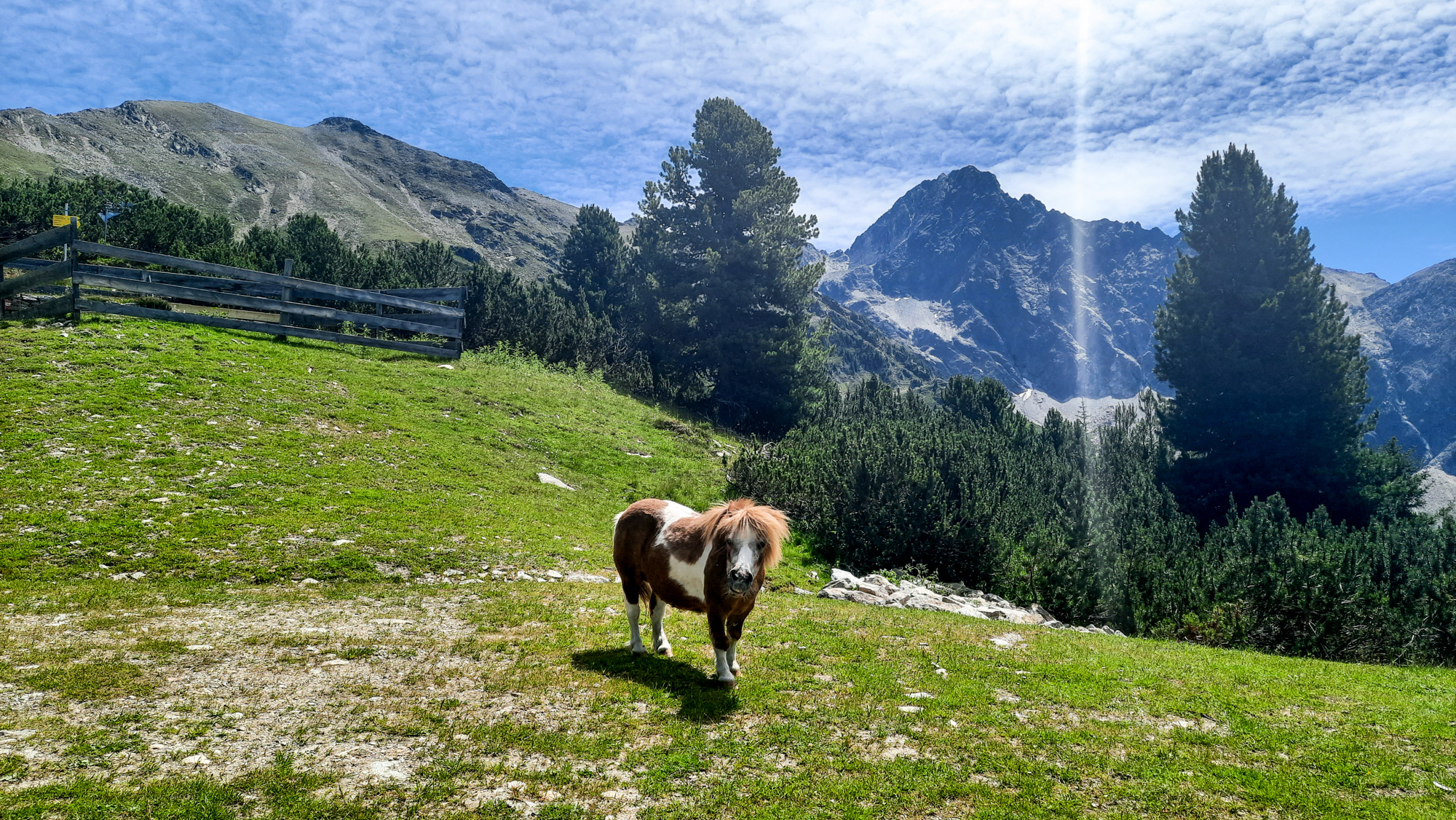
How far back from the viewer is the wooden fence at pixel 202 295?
56.4 ft

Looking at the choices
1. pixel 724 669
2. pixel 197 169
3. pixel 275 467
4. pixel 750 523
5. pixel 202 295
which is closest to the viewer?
pixel 750 523

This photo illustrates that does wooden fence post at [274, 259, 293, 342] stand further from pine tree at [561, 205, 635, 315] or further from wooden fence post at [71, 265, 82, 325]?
pine tree at [561, 205, 635, 315]

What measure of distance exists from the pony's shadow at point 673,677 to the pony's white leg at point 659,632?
96 mm

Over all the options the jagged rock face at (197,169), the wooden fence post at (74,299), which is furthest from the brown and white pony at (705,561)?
the jagged rock face at (197,169)

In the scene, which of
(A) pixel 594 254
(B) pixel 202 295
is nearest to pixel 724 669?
(B) pixel 202 295

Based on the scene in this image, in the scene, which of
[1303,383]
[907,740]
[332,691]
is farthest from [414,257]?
[1303,383]

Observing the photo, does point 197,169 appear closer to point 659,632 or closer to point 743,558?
point 659,632

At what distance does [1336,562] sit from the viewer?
1420cm

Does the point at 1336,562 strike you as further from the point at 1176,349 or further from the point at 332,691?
the point at 1176,349

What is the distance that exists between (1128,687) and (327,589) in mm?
10376

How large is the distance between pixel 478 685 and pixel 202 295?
67.5 ft

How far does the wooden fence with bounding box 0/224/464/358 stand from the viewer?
17.2 meters

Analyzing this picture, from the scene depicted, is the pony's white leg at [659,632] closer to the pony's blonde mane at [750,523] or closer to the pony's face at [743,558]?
the pony's blonde mane at [750,523]

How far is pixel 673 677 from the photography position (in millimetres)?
6879
